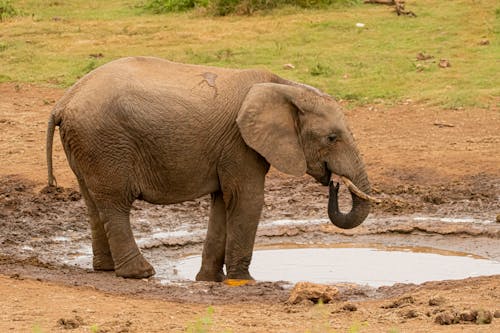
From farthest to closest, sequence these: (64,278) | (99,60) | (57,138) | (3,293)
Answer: (99,60) < (57,138) < (64,278) < (3,293)

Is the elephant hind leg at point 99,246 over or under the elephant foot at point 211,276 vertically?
over

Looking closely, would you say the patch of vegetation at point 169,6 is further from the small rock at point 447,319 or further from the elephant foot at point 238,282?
the small rock at point 447,319

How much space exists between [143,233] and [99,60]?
6152mm

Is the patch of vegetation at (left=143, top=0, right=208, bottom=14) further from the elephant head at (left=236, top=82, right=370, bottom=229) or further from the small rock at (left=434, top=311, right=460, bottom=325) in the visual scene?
the small rock at (left=434, top=311, right=460, bottom=325)

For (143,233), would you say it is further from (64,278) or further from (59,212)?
(64,278)

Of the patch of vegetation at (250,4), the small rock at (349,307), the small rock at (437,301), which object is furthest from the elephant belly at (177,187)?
the patch of vegetation at (250,4)

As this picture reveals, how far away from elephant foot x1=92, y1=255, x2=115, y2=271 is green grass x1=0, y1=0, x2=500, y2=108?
19.6 ft

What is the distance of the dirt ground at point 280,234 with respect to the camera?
26.5ft

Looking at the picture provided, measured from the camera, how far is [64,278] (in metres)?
9.64

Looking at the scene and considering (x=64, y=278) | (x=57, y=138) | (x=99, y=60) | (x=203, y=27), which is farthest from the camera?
(x=203, y=27)

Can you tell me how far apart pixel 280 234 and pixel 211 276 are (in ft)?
5.48

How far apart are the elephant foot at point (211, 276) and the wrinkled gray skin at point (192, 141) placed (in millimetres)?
215

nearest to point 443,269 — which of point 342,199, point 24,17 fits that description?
point 342,199

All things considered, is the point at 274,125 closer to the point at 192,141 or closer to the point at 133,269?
the point at 192,141
